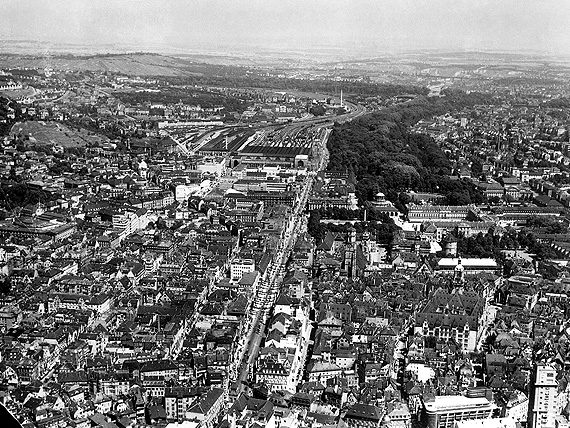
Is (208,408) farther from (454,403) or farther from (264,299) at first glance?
(264,299)

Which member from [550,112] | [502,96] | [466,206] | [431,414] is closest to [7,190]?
[466,206]

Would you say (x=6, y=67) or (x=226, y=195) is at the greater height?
(x=6, y=67)

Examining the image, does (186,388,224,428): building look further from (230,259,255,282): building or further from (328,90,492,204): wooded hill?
(328,90,492,204): wooded hill

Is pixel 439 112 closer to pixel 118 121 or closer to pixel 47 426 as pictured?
pixel 118 121

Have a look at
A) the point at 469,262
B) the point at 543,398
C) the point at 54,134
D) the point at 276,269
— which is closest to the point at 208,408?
the point at 543,398

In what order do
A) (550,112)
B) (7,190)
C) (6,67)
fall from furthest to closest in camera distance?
(550,112)
(6,67)
(7,190)

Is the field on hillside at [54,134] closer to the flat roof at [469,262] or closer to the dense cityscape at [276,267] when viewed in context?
the dense cityscape at [276,267]

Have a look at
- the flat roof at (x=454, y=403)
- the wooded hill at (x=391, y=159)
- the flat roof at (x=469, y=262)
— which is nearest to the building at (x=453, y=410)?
the flat roof at (x=454, y=403)
